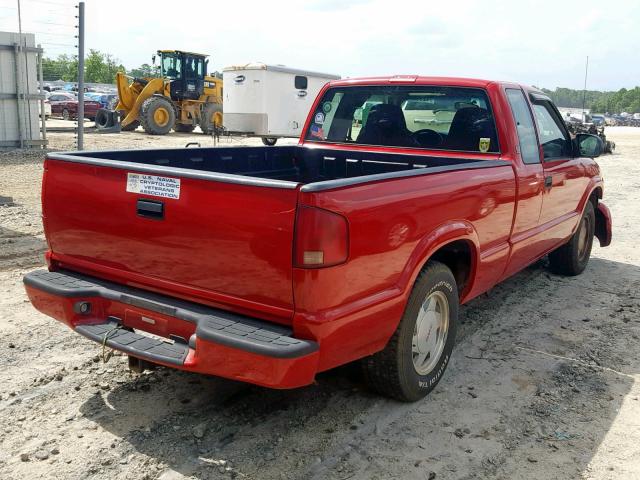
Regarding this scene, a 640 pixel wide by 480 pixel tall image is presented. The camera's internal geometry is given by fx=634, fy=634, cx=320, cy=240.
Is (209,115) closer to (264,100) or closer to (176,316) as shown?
(264,100)

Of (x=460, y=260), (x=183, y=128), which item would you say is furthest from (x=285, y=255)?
(x=183, y=128)

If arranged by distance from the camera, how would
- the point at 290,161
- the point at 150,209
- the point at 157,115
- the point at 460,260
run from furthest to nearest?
1. the point at 157,115
2. the point at 290,161
3. the point at 460,260
4. the point at 150,209

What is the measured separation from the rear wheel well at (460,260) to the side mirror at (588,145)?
2388 mm

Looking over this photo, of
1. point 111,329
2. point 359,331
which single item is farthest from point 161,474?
point 359,331

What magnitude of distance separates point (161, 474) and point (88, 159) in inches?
67.9

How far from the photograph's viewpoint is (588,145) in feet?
19.5

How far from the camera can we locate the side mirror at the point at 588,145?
5.85 metres

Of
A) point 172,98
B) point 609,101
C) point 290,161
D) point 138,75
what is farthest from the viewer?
point 609,101

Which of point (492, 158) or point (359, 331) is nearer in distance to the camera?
point (359, 331)

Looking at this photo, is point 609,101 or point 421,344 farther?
point 609,101

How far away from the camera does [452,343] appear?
13.3 feet

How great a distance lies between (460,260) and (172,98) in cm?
2294

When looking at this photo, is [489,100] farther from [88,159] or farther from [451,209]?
[88,159]

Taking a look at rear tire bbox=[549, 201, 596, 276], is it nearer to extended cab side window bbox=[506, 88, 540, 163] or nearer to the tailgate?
extended cab side window bbox=[506, 88, 540, 163]
